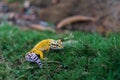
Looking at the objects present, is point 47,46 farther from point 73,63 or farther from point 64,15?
point 64,15

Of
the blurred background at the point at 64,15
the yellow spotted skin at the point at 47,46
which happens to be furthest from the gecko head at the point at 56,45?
the blurred background at the point at 64,15

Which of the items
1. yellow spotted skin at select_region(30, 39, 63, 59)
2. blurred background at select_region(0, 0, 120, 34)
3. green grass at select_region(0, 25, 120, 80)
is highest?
blurred background at select_region(0, 0, 120, 34)

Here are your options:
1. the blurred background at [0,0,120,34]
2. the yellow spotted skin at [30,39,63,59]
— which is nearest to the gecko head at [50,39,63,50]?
the yellow spotted skin at [30,39,63,59]

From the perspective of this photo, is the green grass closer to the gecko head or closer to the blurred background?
the gecko head

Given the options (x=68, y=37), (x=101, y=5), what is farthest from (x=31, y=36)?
(x=101, y=5)

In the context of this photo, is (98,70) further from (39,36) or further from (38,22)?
(38,22)
